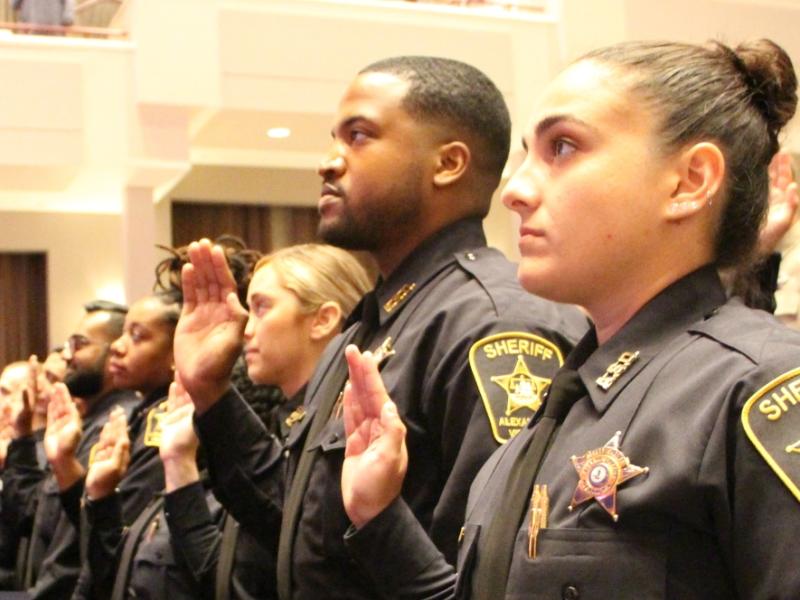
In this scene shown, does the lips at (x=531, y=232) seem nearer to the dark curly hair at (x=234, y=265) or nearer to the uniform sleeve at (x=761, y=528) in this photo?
the uniform sleeve at (x=761, y=528)

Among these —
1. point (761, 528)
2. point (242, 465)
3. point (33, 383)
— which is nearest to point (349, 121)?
point (242, 465)

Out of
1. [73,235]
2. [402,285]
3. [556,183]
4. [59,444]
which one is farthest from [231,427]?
[73,235]

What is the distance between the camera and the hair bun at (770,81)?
161 cm

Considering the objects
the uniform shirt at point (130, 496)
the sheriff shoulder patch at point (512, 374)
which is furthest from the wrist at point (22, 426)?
the sheriff shoulder patch at point (512, 374)

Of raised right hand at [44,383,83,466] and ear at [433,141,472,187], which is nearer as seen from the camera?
ear at [433,141,472,187]

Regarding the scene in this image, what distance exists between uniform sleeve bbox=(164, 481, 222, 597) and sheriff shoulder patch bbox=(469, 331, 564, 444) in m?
1.28

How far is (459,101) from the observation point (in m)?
2.59

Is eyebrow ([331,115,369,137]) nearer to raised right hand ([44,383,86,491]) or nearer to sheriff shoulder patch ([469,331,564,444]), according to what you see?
sheriff shoulder patch ([469,331,564,444])

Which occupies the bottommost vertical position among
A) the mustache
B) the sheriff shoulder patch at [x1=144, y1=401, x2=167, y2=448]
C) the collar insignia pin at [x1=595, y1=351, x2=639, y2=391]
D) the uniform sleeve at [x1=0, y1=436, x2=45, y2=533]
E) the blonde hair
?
the uniform sleeve at [x1=0, y1=436, x2=45, y2=533]

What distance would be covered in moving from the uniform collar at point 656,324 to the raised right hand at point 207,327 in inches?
52.0

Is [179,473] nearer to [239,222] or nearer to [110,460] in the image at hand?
A: [110,460]

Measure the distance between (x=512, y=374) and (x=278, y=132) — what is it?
394 inches

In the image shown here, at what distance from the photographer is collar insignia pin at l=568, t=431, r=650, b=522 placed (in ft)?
4.50

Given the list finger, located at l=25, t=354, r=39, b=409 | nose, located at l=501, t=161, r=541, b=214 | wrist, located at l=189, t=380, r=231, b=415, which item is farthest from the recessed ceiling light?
nose, located at l=501, t=161, r=541, b=214
